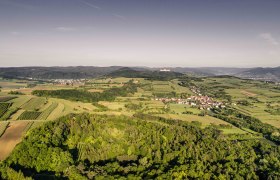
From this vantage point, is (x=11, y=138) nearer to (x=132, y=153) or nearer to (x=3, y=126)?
(x=3, y=126)

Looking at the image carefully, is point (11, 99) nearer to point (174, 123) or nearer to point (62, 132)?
point (62, 132)

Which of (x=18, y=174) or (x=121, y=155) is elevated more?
(x=18, y=174)

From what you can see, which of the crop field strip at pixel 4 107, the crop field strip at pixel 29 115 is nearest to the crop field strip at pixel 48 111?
the crop field strip at pixel 29 115

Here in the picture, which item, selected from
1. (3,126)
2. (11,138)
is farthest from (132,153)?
(3,126)

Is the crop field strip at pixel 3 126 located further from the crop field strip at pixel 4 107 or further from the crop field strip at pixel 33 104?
the crop field strip at pixel 33 104

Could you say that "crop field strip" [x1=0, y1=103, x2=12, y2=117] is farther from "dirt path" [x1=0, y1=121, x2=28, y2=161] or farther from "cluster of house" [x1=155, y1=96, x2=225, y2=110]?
"cluster of house" [x1=155, y1=96, x2=225, y2=110]

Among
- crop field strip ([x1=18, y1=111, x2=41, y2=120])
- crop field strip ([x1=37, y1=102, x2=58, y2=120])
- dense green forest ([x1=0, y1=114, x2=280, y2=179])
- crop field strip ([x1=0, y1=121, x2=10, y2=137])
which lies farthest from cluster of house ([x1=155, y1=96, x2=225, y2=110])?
crop field strip ([x1=0, y1=121, x2=10, y2=137])

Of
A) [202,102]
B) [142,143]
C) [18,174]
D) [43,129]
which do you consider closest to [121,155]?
[142,143]
